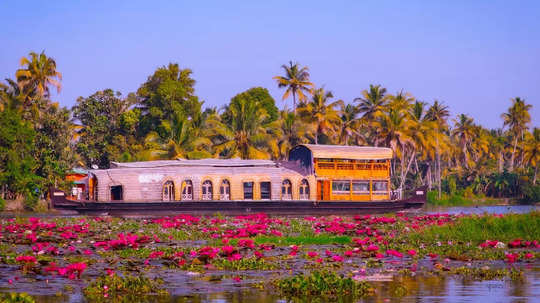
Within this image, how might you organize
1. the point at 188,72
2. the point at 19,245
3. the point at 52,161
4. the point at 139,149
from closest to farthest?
the point at 19,245 < the point at 52,161 < the point at 139,149 < the point at 188,72

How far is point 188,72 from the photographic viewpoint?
212 feet

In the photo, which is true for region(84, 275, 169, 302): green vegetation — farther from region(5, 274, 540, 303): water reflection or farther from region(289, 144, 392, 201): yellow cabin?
region(289, 144, 392, 201): yellow cabin

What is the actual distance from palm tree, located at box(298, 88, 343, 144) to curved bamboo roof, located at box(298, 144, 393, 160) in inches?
966

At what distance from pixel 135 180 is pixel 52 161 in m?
14.7

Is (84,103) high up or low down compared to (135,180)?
up

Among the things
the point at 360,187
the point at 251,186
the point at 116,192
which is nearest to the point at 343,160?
the point at 360,187

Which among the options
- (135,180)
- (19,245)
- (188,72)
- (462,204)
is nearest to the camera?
(19,245)

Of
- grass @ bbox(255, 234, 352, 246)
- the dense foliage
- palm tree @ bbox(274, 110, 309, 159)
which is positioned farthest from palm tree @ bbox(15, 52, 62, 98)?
grass @ bbox(255, 234, 352, 246)

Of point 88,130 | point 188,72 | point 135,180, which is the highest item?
point 188,72

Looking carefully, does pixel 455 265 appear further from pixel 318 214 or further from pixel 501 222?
pixel 318 214

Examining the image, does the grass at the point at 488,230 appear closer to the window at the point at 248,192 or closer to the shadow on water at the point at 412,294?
the shadow on water at the point at 412,294

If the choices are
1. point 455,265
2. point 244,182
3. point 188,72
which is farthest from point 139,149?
point 455,265

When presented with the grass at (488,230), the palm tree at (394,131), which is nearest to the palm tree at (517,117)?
the palm tree at (394,131)

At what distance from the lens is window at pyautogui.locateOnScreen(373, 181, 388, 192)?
139ft
